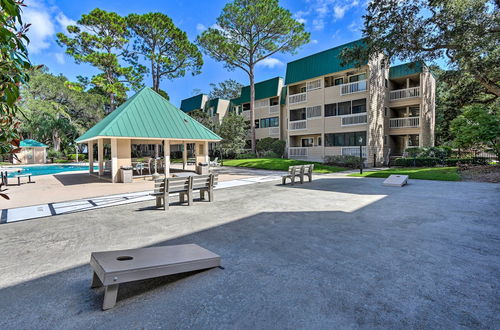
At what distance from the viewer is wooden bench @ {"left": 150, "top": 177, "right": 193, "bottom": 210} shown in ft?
25.0

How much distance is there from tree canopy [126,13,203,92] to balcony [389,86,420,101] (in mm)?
21711

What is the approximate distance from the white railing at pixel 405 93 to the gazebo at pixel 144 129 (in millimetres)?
20001

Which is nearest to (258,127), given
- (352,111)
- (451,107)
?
(352,111)

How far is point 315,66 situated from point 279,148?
33.7ft

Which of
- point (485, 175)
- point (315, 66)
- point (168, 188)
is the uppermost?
point (315, 66)

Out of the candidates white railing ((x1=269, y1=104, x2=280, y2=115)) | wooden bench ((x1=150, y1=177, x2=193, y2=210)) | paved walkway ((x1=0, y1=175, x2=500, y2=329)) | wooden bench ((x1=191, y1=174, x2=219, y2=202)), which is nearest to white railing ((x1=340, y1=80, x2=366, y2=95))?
white railing ((x1=269, y1=104, x2=280, y2=115))

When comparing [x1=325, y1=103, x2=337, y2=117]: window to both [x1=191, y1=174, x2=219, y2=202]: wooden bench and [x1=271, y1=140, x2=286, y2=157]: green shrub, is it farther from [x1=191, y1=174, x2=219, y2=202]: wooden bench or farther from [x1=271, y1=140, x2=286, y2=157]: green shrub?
[x1=191, y1=174, x2=219, y2=202]: wooden bench

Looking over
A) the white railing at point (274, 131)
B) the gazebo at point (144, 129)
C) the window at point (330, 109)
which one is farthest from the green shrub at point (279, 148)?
the gazebo at point (144, 129)

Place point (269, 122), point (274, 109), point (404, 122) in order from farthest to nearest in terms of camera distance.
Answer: point (269, 122) → point (274, 109) → point (404, 122)

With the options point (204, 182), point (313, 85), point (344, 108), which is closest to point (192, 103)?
point (313, 85)

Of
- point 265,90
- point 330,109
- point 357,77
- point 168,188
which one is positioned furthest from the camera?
point 265,90

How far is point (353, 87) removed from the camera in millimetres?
26156

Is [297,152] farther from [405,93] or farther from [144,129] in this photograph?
[144,129]

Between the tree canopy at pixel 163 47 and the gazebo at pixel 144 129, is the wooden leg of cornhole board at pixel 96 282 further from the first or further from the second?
the tree canopy at pixel 163 47
